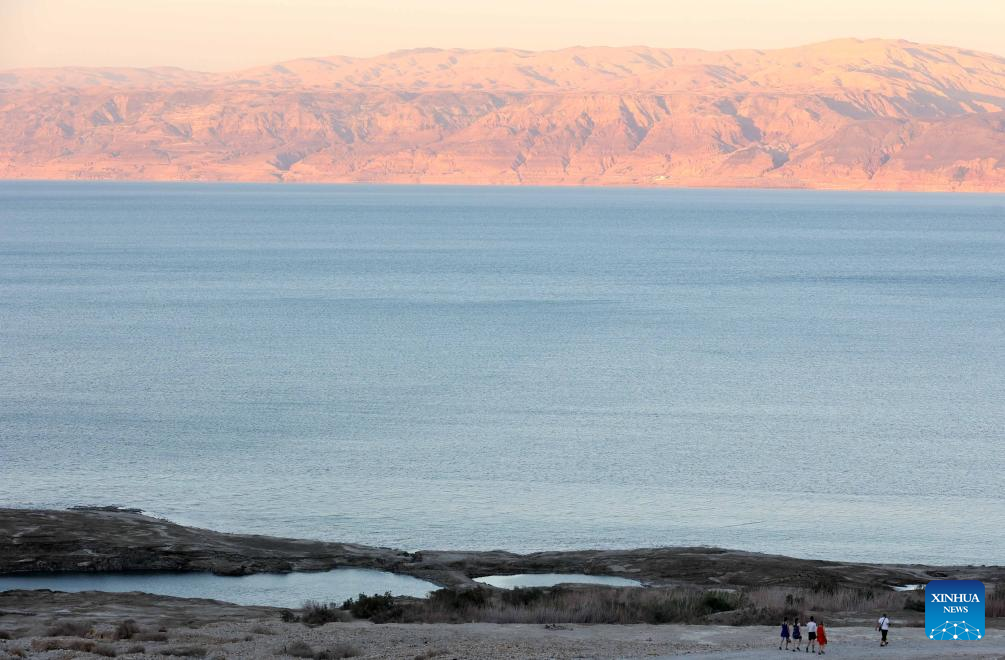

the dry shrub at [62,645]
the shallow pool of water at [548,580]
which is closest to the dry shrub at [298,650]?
the dry shrub at [62,645]

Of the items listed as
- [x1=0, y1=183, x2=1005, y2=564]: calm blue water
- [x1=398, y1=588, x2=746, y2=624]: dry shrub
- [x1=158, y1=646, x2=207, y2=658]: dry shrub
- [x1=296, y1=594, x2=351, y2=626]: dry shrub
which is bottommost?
[x1=158, y1=646, x2=207, y2=658]: dry shrub

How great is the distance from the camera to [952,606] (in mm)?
19656

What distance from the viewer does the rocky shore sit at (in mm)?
34500

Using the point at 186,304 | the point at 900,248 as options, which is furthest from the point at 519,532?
the point at 900,248

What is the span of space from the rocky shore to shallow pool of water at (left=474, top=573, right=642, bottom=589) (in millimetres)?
274

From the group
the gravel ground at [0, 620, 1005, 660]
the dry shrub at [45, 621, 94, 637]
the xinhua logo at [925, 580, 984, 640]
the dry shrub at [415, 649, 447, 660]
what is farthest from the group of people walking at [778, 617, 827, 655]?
the dry shrub at [45, 621, 94, 637]

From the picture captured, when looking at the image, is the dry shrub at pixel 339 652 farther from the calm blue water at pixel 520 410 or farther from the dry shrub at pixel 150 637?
the calm blue water at pixel 520 410

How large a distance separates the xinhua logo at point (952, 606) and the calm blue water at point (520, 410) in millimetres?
16576

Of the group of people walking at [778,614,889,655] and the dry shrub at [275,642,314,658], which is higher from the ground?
the group of people walking at [778,614,889,655]

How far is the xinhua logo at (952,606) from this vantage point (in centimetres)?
1953

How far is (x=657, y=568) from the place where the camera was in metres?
35.5

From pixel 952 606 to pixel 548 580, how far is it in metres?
16.4

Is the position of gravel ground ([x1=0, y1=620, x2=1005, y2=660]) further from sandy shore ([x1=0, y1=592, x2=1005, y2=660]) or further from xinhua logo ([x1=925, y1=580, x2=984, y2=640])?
xinhua logo ([x1=925, y1=580, x2=984, y2=640])

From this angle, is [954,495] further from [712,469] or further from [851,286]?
[851,286]
